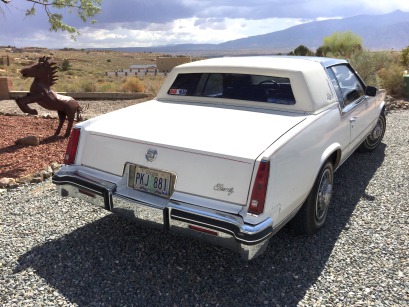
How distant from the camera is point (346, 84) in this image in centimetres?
468

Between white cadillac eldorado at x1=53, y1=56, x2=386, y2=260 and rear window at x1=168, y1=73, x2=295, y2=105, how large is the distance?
11mm

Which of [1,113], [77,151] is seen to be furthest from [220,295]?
[1,113]

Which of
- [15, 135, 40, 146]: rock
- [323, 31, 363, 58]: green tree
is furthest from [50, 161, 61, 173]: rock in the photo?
[323, 31, 363, 58]: green tree

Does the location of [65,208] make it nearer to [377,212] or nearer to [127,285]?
[127,285]

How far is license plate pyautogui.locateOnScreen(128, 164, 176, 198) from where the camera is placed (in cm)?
294

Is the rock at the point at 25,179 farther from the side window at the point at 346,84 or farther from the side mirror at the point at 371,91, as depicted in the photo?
the side mirror at the point at 371,91

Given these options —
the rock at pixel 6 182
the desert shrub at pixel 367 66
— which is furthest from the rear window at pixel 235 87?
the desert shrub at pixel 367 66

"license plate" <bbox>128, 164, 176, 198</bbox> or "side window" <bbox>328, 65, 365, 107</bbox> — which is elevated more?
"side window" <bbox>328, 65, 365, 107</bbox>

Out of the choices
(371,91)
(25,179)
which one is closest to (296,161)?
(371,91)

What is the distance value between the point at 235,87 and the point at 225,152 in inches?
58.4

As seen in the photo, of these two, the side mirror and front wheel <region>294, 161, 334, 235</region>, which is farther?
the side mirror

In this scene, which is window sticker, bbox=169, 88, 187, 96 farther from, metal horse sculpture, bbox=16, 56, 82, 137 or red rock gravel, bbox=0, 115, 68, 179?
metal horse sculpture, bbox=16, 56, 82, 137

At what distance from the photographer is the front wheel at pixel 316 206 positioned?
3.44 m

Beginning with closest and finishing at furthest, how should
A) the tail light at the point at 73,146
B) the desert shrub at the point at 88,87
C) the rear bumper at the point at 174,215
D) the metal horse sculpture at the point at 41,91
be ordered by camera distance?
the rear bumper at the point at 174,215
the tail light at the point at 73,146
the metal horse sculpture at the point at 41,91
the desert shrub at the point at 88,87
